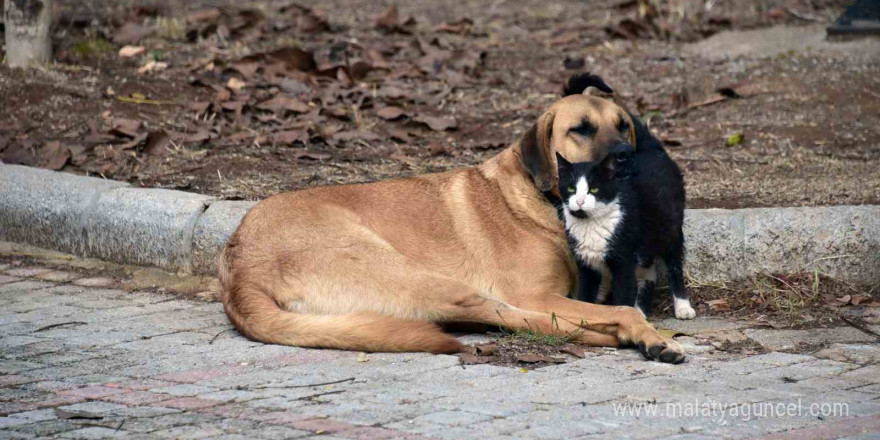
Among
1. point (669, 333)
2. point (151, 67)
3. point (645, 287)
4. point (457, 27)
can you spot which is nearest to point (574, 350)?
point (669, 333)

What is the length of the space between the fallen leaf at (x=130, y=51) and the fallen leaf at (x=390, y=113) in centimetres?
276

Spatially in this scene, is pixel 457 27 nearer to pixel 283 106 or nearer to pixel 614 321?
pixel 283 106

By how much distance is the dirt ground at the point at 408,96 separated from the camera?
6.66 m

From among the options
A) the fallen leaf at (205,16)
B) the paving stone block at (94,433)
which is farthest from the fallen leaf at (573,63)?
the paving stone block at (94,433)

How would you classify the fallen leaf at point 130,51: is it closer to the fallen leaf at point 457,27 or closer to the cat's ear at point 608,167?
the fallen leaf at point 457,27

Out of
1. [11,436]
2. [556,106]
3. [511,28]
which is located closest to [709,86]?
[511,28]

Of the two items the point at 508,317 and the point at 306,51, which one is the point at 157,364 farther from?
the point at 306,51

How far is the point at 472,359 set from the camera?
13.6 feet

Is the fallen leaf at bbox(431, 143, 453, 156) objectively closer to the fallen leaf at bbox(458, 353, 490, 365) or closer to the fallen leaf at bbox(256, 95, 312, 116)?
the fallen leaf at bbox(256, 95, 312, 116)

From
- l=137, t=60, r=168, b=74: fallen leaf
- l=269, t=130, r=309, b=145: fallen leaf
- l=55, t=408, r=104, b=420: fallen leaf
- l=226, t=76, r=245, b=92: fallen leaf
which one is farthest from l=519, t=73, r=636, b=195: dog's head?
l=137, t=60, r=168, b=74: fallen leaf

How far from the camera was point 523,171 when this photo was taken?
16.5 feet

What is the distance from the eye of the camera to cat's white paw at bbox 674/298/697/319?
4.83m

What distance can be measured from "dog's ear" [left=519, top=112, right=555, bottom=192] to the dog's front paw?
3.24 feet

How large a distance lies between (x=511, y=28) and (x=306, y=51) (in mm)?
2903
